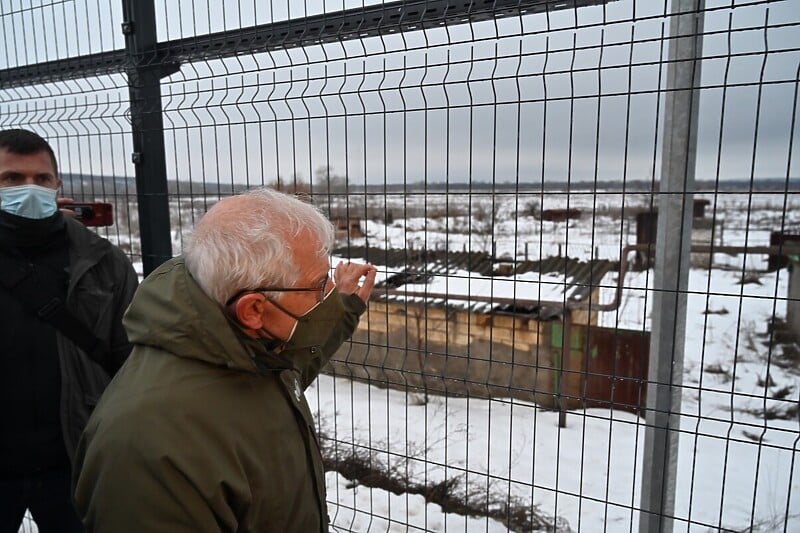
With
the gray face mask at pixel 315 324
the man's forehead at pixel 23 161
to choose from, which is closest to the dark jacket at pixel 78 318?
the man's forehead at pixel 23 161

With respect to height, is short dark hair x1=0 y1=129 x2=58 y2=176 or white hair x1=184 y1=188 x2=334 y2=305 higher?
short dark hair x1=0 y1=129 x2=58 y2=176

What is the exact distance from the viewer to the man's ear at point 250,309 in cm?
121

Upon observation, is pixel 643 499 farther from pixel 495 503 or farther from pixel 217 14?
pixel 217 14

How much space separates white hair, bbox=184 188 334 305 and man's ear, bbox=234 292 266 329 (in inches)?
1.0

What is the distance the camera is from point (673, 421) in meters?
2.14

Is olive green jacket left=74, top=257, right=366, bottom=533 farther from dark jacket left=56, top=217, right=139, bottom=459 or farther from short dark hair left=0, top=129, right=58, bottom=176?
short dark hair left=0, top=129, right=58, bottom=176

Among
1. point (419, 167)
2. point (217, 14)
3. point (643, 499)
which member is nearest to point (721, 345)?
point (643, 499)

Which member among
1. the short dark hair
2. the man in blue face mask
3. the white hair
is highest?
the short dark hair

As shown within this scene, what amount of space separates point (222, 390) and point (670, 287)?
183 cm

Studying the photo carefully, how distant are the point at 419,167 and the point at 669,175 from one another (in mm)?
1075

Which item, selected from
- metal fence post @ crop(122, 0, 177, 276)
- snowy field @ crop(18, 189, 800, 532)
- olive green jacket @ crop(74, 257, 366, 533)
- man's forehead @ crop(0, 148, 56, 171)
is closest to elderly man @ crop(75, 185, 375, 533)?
olive green jacket @ crop(74, 257, 366, 533)

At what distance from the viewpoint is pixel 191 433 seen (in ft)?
3.50

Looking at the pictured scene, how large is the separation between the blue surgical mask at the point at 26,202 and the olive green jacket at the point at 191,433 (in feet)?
3.73

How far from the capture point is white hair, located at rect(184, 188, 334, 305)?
3.92 feet
